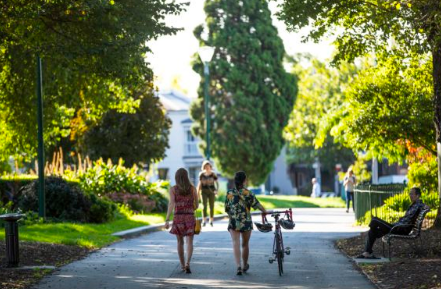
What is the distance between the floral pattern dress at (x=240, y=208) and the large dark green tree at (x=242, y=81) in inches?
1840

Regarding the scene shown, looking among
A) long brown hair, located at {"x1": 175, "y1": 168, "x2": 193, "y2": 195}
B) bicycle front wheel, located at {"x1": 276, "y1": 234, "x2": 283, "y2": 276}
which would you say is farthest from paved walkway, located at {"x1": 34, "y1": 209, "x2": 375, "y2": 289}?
long brown hair, located at {"x1": 175, "y1": 168, "x2": 193, "y2": 195}

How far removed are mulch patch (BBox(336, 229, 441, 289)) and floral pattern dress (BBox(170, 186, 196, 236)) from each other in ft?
9.10

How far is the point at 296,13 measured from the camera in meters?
18.9

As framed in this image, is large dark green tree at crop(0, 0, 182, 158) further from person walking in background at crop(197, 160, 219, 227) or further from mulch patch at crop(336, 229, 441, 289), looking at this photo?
mulch patch at crop(336, 229, 441, 289)

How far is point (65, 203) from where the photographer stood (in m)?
27.6

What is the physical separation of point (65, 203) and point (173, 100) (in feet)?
208

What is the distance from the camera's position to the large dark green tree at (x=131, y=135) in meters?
44.8

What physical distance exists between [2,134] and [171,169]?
55.8m

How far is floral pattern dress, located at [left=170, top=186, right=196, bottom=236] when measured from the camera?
15.3 meters

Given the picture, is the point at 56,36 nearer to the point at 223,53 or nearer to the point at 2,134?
the point at 2,134

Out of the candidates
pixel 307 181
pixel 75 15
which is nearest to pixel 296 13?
pixel 75 15

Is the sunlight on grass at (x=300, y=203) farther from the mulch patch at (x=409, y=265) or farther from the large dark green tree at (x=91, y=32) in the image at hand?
the mulch patch at (x=409, y=265)

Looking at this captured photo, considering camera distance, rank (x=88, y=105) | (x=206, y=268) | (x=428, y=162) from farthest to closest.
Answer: (x=428, y=162) → (x=88, y=105) → (x=206, y=268)

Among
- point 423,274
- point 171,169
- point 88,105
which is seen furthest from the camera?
point 171,169
